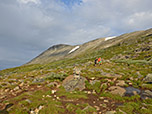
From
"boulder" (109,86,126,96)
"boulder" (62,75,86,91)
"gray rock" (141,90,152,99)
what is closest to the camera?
"gray rock" (141,90,152,99)

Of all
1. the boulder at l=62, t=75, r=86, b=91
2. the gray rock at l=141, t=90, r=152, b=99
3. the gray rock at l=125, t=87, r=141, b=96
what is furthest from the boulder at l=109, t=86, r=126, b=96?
the boulder at l=62, t=75, r=86, b=91

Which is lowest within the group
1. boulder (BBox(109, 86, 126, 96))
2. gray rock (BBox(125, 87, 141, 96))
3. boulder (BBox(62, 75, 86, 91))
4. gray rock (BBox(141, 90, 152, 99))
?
gray rock (BBox(141, 90, 152, 99))

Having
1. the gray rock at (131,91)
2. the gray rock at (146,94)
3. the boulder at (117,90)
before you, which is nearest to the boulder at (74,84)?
the boulder at (117,90)

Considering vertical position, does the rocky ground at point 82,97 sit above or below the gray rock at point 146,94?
above

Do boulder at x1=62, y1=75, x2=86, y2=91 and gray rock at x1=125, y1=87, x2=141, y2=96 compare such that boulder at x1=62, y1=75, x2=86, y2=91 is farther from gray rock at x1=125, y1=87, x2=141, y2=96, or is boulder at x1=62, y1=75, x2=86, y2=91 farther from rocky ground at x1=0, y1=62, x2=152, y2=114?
gray rock at x1=125, y1=87, x2=141, y2=96

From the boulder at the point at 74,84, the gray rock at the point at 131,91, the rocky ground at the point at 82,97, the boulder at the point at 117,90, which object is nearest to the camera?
the rocky ground at the point at 82,97

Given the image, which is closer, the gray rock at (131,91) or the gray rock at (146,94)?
the gray rock at (146,94)

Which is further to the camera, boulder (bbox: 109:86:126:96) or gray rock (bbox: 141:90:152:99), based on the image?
boulder (bbox: 109:86:126:96)

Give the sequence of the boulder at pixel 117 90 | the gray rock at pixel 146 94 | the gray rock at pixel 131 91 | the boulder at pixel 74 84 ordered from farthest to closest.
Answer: the boulder at pixel 74 84 → the boulder at pixel 117 90 → the gray rock at pixel 131 91 → the gray rock at pixel 146 94

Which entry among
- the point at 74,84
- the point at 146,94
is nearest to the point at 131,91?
the point at 146,94

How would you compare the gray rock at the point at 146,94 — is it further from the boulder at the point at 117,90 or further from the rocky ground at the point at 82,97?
the boulder at the point at 117,90

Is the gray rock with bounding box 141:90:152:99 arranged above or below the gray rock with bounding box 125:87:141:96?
below

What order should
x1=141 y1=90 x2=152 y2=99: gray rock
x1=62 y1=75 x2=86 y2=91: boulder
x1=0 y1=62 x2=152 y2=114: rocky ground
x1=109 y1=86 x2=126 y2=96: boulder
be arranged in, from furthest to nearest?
x1=62 y1=75 x2=86 y2=91: boulder
x1=109 y1=86 x2=126 y2=96: boulder
x1=141 y1=90 x2=152 y2=99: gray rock
x1=0 y1=62 x2=152 y2=114: rocky ground

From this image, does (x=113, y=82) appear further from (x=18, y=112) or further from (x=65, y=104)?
(x=18, y=112)
